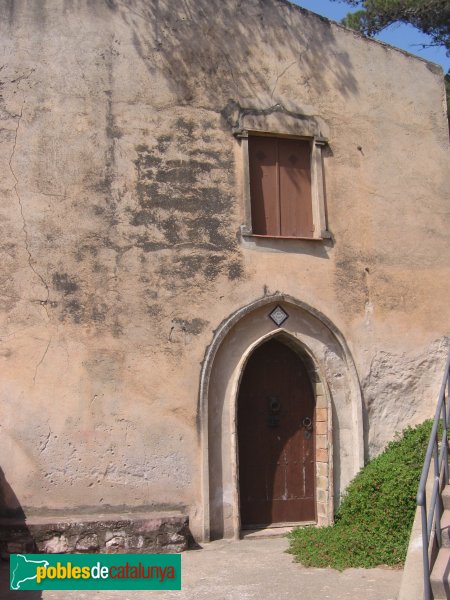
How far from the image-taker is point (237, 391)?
29.6ft

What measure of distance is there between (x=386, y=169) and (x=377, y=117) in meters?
0.78

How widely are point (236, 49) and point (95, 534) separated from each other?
255 inches

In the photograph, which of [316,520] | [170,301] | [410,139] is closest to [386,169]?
[410,139]

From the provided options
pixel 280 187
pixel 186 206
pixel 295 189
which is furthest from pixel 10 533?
pixel 295 189

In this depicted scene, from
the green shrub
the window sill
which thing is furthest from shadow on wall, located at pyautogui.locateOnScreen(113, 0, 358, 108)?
the green shrub

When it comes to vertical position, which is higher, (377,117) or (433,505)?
(377,117)

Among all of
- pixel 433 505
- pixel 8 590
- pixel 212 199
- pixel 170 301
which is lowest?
pixel 8 590

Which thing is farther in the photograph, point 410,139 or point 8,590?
Result: point 410,139

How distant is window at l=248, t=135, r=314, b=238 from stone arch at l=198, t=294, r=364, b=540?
40.8 inches

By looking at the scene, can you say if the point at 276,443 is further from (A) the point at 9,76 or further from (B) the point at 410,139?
(A) the point at 9,76

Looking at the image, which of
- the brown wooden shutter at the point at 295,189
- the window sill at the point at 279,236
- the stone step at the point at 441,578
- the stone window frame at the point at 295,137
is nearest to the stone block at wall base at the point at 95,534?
the stone step at the point at 441,578

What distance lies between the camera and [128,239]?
8.93 metres

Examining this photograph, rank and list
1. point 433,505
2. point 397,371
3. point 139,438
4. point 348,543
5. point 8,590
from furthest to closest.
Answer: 1. point 397,371
2. point 139,438
3. point 348,543
4. point 8,590
5. point 433,505

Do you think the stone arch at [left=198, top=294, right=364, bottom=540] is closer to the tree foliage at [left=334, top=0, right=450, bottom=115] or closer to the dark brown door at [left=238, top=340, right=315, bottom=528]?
the dark brown door at [left=238, top=340, right=315, bottom=528]
